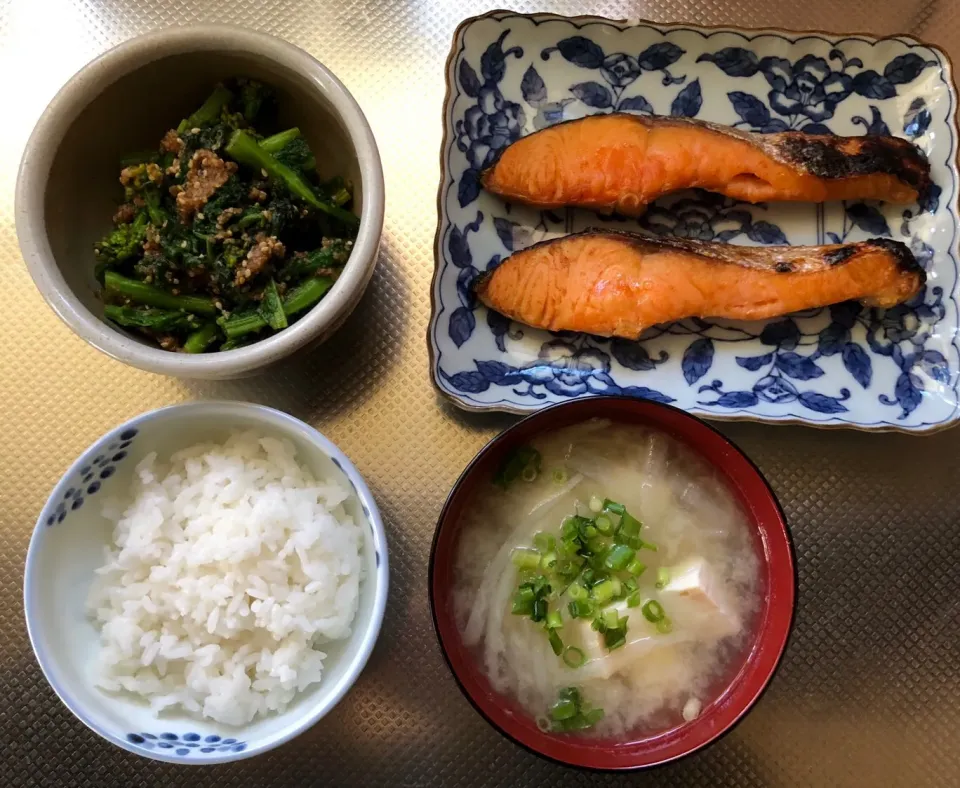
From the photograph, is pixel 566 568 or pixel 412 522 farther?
pixel 412 522

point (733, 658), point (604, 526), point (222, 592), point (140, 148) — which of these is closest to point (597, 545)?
point (604, 526)

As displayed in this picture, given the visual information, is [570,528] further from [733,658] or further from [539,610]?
[733,658]

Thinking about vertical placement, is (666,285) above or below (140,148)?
below

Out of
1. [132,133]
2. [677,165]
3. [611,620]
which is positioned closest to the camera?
[611,620]

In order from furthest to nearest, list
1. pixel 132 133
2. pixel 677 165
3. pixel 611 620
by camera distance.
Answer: pixel 677 165, pixel 132 133, pixel 611 620

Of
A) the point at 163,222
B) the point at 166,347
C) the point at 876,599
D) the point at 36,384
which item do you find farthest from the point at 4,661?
the point at 876,599

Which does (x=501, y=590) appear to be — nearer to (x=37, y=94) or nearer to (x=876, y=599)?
(x=876, y=599)
